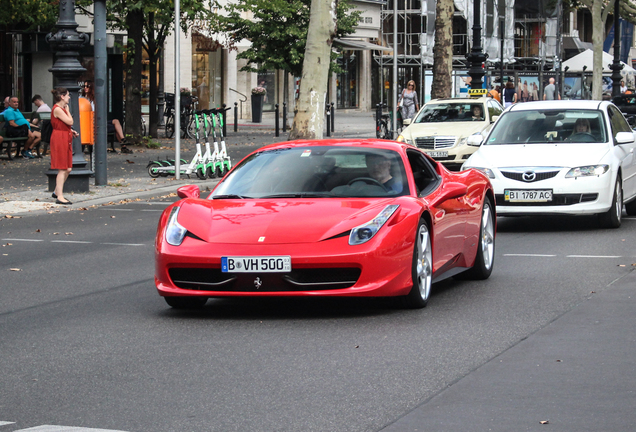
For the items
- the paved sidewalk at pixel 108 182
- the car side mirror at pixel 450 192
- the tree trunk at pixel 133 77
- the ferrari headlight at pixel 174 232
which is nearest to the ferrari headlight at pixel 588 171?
the car side mirror at pixel 450 192

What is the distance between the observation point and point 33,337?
720 cm

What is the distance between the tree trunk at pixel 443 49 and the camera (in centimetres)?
3416

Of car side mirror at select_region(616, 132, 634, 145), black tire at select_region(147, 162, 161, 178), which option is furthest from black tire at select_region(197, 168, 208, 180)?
car side mirror at select_region(616, 132, 634, 145)

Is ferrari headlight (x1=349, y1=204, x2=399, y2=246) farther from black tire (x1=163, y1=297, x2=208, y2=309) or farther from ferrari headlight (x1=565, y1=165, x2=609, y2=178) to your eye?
ferrari headlight (x1=565, y1=165, x2=609, y2=178)

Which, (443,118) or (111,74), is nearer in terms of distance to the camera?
(443,118)

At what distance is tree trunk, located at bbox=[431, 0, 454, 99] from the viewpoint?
3416 centimetres

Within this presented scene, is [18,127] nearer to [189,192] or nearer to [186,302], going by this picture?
[189,192]

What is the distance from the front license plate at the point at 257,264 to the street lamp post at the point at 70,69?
12.0m

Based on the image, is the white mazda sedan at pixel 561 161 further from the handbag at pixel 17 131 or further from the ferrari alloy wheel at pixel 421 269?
the handbag at pixel 17 131

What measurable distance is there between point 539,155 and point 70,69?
352 inches

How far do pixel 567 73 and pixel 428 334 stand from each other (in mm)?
56016

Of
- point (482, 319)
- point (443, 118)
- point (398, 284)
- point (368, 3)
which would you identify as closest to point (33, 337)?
point (398, 284)

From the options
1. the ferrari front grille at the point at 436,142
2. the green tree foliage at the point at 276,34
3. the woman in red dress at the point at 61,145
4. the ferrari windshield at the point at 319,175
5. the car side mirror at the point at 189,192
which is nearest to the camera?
the ferrari windshield at the point at 319,175

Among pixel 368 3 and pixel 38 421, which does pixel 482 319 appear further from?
pixel 368 3
